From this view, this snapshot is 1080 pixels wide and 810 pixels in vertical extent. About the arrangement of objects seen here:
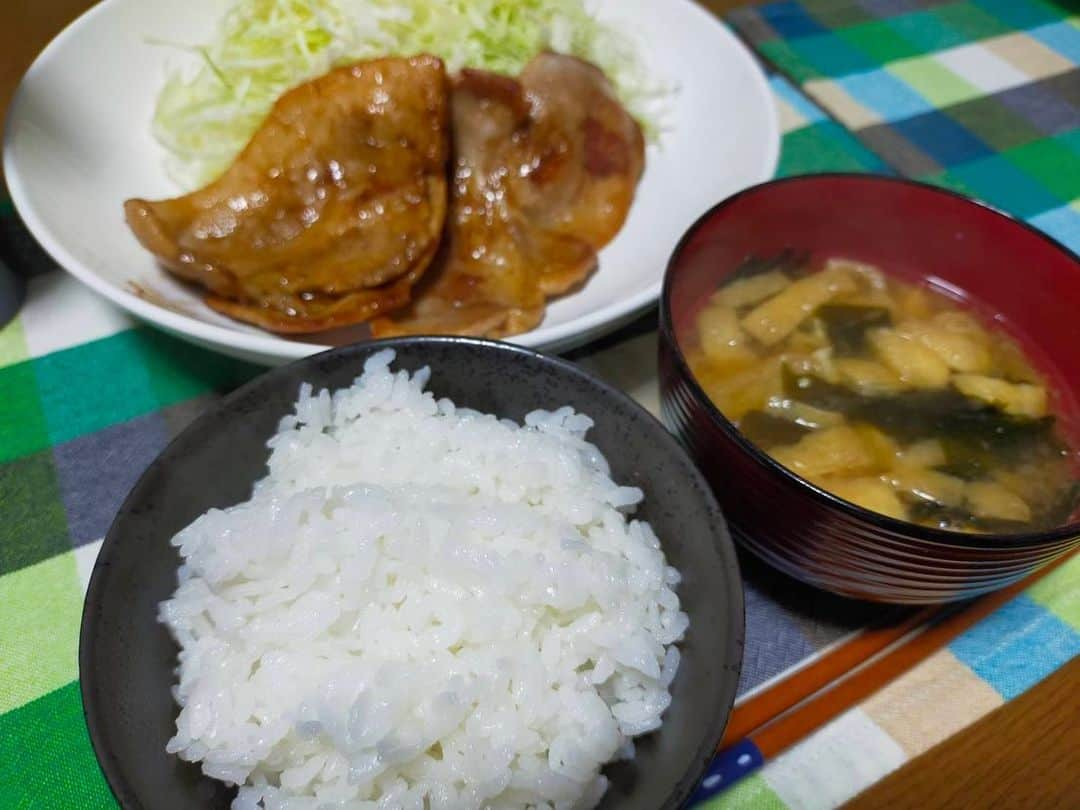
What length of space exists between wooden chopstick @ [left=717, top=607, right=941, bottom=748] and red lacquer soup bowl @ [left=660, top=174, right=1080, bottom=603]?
14 centimetres

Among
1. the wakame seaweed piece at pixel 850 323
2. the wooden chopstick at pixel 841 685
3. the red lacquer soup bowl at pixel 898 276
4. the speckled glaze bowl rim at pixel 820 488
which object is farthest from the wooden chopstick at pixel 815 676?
the wakame seaweed piece at pixel 850 323

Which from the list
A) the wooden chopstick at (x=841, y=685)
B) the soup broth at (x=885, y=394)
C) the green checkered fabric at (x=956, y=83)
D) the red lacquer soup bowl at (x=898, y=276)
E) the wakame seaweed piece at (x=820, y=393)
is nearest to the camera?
the red lacquer soup bowl at (x=898, y=276)

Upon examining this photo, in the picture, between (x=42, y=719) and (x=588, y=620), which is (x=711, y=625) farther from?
(x=42, y=719)

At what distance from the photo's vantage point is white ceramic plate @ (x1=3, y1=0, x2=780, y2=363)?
5.76 ft

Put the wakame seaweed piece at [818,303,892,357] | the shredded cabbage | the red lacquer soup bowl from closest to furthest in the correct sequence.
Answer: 1. the red lacquer soup bowl
2. the wakame seaweed piece at [818,303,892,357]
3. the shredded cabbage

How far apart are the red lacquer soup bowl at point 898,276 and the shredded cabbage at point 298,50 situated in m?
0.81

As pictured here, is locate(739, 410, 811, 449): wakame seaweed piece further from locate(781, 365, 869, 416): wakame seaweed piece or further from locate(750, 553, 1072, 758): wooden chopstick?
locate(750, 553, 1072, 758): wooden chopstick

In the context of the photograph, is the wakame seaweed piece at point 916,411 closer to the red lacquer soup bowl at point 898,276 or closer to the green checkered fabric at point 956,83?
the red lacquer soup bowl at point 898,276

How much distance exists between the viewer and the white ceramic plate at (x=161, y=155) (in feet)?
5.76

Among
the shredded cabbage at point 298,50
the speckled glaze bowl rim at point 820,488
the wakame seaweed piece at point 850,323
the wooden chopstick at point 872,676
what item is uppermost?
the shredded cabbage at point 298,50

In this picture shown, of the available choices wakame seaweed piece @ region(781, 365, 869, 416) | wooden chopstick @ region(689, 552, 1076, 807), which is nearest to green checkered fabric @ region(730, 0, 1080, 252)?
wakame seaweed piece @ region(781, 365, 869, 416)

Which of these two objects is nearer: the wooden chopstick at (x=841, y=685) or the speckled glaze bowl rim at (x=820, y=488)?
the speckled glaze bowl rim at (x=820, y=488)

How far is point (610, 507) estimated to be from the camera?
4.64 feet

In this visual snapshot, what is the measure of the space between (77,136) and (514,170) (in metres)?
1.10
